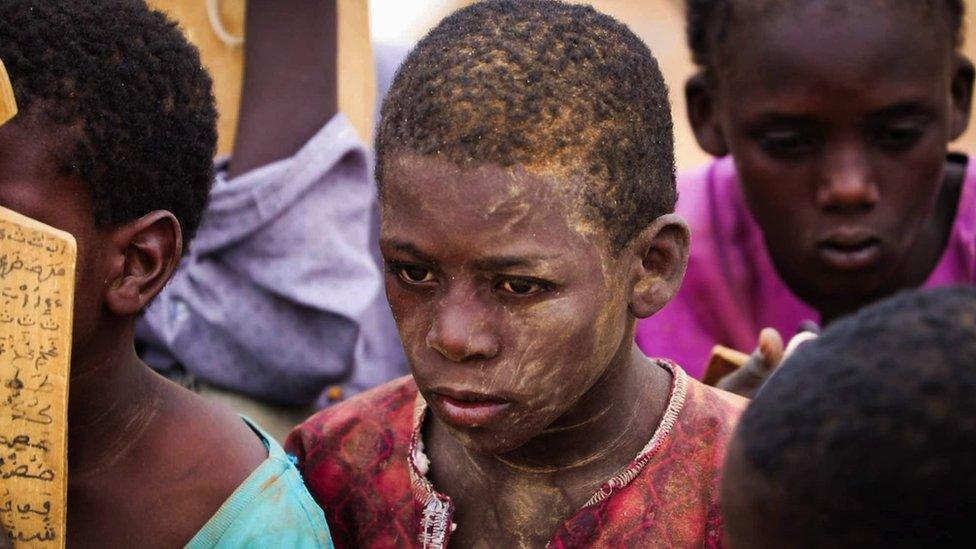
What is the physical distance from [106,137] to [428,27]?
7693 mm

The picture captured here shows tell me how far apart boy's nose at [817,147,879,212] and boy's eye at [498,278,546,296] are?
1.29 m

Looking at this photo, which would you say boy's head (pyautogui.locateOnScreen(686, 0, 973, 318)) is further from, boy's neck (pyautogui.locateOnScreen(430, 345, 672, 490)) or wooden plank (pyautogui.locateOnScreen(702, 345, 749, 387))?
boy's neck (pyautogui.locateOnScreen(430, 345, 672, 490))

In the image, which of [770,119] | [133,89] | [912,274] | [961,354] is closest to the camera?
[961,354]

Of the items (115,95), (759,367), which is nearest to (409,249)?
(115,95)

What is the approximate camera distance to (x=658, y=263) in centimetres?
250

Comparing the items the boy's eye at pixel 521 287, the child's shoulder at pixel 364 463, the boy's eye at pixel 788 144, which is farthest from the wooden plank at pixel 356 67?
the boy's eye at pixel 521 287

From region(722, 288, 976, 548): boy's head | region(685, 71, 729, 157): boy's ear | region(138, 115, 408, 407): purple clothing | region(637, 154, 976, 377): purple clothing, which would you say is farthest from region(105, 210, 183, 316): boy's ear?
region(685, 71, 729, 157): boy's ear

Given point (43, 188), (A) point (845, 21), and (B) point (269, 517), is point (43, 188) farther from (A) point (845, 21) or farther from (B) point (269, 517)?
(A) point (845, 21)

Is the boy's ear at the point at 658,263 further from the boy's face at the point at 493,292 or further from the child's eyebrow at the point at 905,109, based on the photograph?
the child's eyebrow at the point at 905,109

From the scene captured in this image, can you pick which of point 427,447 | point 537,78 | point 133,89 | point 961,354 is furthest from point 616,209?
point 961,354

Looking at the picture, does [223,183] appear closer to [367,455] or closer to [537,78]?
[367,455]

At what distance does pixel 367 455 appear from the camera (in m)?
2.79

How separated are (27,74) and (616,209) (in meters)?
1.03

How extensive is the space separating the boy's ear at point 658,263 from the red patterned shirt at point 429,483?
25 cm
